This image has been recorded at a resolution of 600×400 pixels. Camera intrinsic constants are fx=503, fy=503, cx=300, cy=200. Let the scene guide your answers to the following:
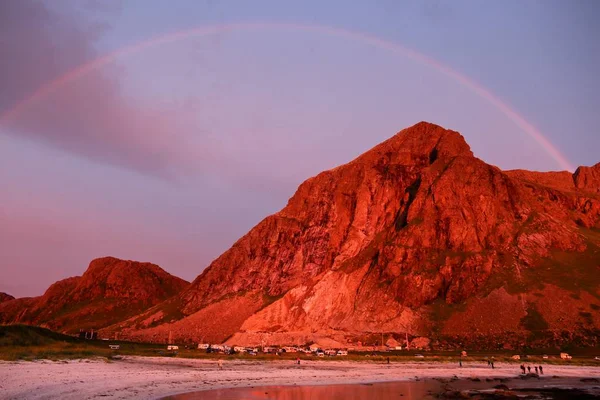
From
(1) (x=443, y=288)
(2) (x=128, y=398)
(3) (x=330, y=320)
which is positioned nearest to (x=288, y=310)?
(3) (x=330, y=320)

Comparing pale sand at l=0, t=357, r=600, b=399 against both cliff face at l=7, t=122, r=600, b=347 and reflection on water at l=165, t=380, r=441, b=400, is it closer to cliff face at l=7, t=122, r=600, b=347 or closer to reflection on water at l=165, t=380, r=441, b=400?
reflection on water at l=165, t=380, r=441, b=400

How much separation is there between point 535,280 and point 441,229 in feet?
122

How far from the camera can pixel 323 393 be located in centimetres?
4600

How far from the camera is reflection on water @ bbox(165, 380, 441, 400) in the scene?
136 ft

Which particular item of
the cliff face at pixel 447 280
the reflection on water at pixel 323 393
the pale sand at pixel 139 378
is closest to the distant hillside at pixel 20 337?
the pale sand at pixel 139 378

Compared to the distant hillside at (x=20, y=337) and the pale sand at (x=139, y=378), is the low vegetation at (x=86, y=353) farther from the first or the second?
the pale sand at (x=139, y=378)

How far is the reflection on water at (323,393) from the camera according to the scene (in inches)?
1629

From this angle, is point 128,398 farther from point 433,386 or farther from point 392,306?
point 392,306

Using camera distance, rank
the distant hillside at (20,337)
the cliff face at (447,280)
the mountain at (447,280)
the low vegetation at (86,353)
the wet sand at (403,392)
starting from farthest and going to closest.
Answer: the cliff face at (447,280) → the mountain at (447,280) → the distant hillside at (20,337) → the low vegetation at (86,353) → the wet sand at (403,392)

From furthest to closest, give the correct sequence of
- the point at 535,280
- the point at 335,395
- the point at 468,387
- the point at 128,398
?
the point at 535,280
the point at 468,387
the point at 335,395
the point at 128,398

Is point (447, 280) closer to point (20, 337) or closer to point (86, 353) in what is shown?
point (86, 353)

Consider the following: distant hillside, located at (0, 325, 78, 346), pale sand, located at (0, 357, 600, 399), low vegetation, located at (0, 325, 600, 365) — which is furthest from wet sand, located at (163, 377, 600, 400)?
distant hillside, located at (0, 325, 78, 346)

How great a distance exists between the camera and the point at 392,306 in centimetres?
15475

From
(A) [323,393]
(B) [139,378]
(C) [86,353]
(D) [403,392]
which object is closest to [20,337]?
(C) [86,353]
